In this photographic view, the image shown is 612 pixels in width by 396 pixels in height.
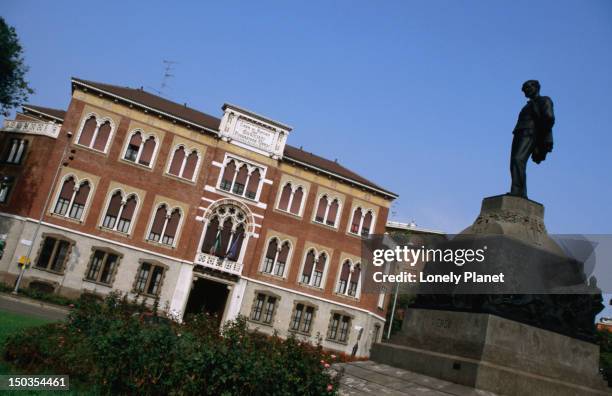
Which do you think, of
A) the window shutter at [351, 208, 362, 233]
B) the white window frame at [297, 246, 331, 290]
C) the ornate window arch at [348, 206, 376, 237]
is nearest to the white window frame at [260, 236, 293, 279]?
the white window frame at [297, 246, 331, 290]

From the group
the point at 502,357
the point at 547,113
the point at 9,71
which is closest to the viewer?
the point at 502,357

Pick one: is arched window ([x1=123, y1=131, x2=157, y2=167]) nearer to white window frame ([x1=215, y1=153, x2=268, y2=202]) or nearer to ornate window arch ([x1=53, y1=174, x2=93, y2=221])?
ornate window arch ([x1=53, y1=174, x2=93, y2=221])

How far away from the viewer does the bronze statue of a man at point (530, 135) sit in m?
10.2

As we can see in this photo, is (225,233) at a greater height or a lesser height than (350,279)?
greater

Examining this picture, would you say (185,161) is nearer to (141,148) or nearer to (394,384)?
(141,148)

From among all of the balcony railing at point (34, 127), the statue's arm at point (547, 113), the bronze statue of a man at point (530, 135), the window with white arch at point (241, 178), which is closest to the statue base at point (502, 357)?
the bronze statue of a man at point (530, 135)

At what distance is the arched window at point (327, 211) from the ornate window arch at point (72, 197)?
15889 millimetres

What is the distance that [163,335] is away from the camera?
6883 millimetres

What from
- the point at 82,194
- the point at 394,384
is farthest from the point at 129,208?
the point at 394,384

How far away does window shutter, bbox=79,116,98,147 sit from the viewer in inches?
1254

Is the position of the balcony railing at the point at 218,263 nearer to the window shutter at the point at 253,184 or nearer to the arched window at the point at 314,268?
the window shutter at the point at 253,184

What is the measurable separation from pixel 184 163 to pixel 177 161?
1.59 ft

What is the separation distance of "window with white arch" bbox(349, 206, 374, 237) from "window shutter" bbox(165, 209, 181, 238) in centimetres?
1296

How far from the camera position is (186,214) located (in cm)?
3341
